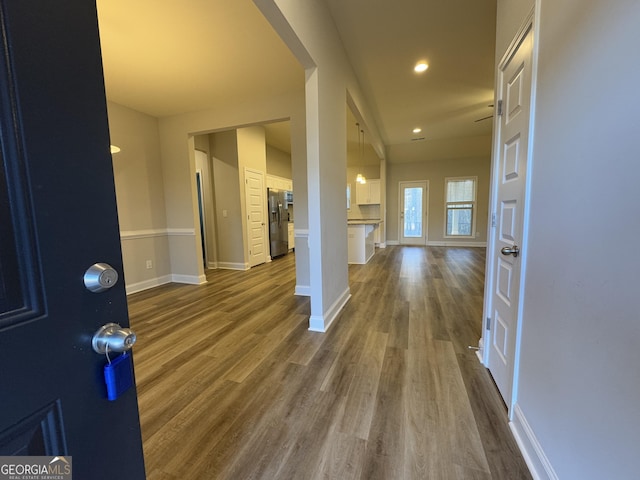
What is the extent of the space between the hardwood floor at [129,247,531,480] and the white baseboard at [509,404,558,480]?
0.04 metres

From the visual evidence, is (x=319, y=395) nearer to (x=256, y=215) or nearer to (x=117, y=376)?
(x=117, y=376)

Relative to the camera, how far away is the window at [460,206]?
7.80m

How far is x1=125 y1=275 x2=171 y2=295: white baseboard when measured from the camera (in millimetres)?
3875

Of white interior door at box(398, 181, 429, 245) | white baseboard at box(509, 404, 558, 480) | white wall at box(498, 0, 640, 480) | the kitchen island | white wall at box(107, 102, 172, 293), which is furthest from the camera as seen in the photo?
white interior door at box(398, 181, 429, 245)

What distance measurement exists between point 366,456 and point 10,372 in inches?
53.0

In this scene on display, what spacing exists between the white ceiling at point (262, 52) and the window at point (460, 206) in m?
3.59

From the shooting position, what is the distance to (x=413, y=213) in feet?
27.8

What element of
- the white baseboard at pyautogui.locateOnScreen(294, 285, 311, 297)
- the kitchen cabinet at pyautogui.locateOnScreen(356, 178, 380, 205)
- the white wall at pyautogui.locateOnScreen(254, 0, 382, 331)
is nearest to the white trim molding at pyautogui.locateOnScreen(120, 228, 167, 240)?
the white baseboard at pyautogui.locateOnScreen(294, 285, 311, 297)

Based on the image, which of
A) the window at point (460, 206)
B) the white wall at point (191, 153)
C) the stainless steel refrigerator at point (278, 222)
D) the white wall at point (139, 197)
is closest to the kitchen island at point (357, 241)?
the stainless steel refrigerator at point (278, 222)

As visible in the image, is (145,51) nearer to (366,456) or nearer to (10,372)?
(10,372)

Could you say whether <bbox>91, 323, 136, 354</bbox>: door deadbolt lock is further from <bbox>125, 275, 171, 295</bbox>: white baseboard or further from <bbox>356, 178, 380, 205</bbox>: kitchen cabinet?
<bbox>356, 178, 380, 205</bbox>: kitchen cabinet

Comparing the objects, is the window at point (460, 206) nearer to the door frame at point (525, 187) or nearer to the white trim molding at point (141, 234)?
the door frame at point (525, 187)

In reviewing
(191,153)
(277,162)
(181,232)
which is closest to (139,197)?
(181,232)

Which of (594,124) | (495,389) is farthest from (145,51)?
(495,389)
